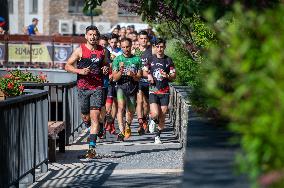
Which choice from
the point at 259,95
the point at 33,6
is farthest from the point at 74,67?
the point at 33,6

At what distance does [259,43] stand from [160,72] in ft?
38.4

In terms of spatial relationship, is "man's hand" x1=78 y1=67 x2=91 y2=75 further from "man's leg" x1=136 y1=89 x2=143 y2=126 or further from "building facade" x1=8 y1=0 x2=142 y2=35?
"building facade" x1=8 y1=0 x2=142 y2=35

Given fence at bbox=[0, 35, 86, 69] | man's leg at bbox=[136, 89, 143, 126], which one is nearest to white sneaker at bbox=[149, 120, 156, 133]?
man's leg at bbox=[136, 89, 143, 126]

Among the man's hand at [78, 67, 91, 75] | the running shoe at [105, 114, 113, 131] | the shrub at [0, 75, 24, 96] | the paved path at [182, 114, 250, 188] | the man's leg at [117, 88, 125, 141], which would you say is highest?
the paved path at [182, 114, 250, 188]

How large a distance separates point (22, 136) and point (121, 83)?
6.82 metres

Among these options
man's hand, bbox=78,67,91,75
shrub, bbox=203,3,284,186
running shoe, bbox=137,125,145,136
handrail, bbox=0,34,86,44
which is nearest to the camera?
shrub, bbox=203,3,284,186

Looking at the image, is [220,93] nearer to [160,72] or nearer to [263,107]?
[263,107]

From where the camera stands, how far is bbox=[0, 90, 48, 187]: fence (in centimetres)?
955

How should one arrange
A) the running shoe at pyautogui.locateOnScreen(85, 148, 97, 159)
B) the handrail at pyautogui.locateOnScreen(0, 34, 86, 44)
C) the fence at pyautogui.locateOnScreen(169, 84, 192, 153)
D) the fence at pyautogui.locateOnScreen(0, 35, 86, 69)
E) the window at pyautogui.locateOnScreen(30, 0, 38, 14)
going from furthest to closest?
the window at pyautogui.locateOnScreen(30, 0, 38, 14), the handrail at pyautogui.locateOnScreen(0, 34, 86, 44), the fence at pyautogui.locateOnScreen(0, 35, 86, 69), the running shoe at pyautogui.locateOnScreen(85, 148, 97, 159), the fence at pyautogui.locateOnScreen(169, 84, 192, 153)

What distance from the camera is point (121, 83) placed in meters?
17.3

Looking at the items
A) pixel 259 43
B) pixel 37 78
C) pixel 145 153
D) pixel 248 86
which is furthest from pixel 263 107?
pixel 37 78

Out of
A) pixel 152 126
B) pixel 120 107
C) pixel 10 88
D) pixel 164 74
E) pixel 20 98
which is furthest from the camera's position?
pixel 152 126

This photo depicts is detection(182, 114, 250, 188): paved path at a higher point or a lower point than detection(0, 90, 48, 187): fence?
higher

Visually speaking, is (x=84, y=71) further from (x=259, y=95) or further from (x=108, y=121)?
(x=259, y=95)
